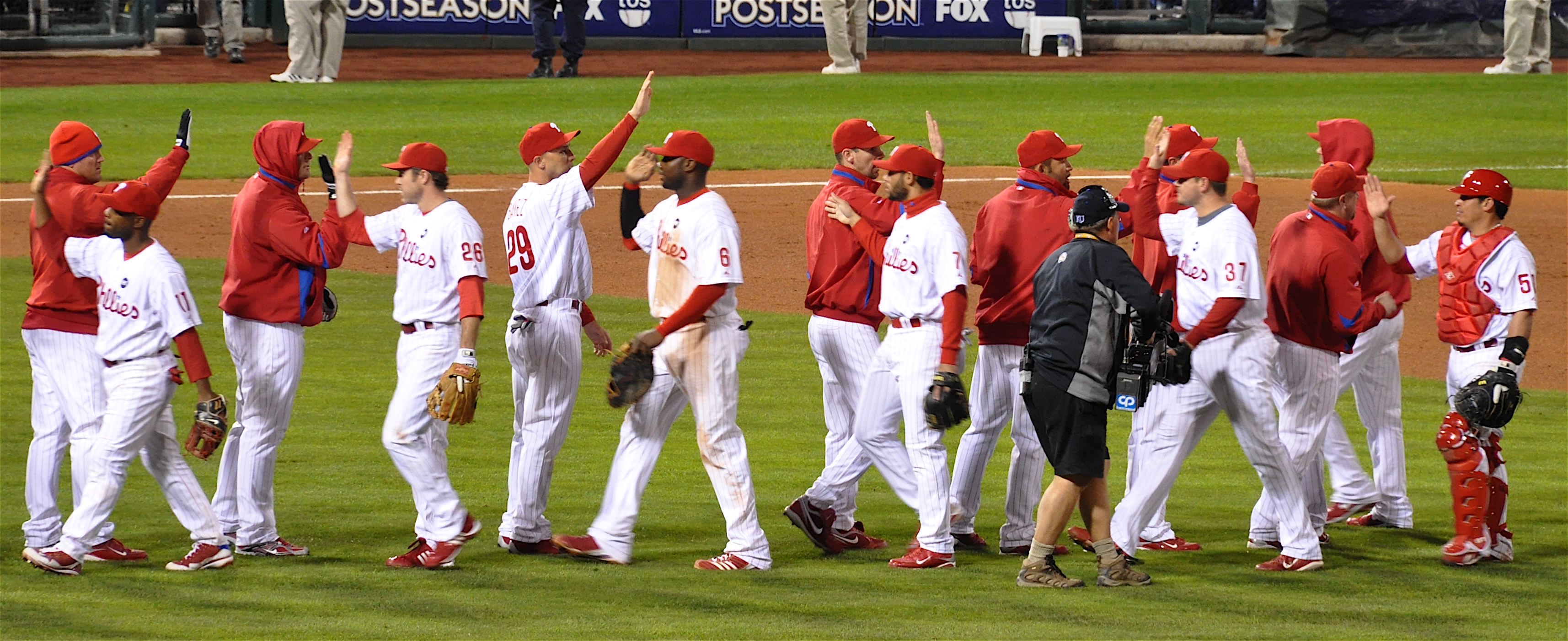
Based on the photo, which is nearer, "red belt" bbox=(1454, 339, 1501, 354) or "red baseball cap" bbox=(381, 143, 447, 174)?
"red baseball cap" bbox=(381, 143, 447, 174)

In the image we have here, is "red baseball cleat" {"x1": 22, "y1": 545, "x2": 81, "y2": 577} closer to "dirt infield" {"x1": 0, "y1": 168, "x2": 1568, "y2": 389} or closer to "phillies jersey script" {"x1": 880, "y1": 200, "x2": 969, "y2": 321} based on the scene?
"phillies jersey script" {"x1": 880, "y1": 200, "x2": 969, "y2": 321}

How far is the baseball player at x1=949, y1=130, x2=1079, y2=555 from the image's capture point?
756 centimetres

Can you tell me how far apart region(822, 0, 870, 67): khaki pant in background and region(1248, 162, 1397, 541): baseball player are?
19.3 metres

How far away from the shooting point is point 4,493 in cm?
873

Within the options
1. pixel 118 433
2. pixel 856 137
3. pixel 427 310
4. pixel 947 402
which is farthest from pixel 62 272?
pixel 947 402

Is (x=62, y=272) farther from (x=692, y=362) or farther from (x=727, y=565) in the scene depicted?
(x=727, y=565)

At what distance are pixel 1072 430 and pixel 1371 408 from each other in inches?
99.6

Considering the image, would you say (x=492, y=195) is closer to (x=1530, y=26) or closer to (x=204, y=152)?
(x=204, y=152)

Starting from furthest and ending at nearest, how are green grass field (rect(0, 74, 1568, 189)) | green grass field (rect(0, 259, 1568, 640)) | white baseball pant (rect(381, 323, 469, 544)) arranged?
green grass field (rect(0, 74, 1568, 189)), white baseball pant (rect(381, 323, 469, 544)), green grass field (rect(0, 259, 1568, 640))

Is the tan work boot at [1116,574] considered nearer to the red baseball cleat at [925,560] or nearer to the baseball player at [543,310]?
the red baseball cleat at [925,560]

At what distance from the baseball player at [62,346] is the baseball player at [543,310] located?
5.27 feet

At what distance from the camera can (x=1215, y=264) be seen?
714cm

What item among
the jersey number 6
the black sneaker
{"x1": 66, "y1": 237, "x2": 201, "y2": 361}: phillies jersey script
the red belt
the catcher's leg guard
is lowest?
the catcher's leg guard

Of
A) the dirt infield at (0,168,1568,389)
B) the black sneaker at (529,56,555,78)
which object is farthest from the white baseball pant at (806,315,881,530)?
the black sneaker at (529,56,555,78)
